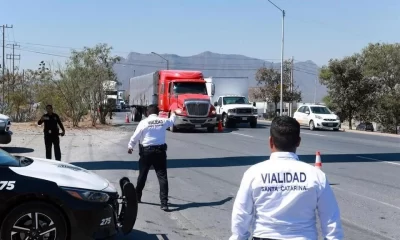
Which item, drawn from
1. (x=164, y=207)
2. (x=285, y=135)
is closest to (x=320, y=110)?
(x=164, y=207)

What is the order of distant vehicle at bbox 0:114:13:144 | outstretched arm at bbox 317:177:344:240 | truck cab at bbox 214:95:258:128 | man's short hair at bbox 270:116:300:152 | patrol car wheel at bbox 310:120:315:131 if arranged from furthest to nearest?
patrol car wheel at bbox 310:120:315:131
truck cab at bbox 214:95:258:128
distant vehicle at bbox 0:114:13:144
man's short hair at bbox 270:116:300:152
outstretched arm at bbox 317:177:344:240

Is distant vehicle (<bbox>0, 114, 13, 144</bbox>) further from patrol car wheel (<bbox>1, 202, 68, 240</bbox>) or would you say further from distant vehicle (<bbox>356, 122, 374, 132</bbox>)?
distant vehicle (<bbox>356, 122, 374, 132</bbox>)

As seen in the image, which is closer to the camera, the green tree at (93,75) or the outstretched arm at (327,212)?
the outstretched arm at (327,212)

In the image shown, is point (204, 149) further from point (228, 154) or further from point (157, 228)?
point (157, 228)

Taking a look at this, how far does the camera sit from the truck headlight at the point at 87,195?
19.3ft

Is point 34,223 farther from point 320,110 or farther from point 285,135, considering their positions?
point 320,110

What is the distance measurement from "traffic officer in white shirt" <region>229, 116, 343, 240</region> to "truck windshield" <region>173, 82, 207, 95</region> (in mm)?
26631

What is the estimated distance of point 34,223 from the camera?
226 inches

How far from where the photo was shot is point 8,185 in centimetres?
576

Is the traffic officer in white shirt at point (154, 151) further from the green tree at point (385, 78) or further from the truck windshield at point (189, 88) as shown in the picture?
the green tree at point (385, 78)

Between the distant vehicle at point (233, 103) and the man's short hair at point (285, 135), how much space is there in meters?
29.6

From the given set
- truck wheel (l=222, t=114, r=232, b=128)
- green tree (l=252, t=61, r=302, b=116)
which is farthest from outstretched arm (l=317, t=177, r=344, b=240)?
green tree (l=252, t=61, r=302, b=116)

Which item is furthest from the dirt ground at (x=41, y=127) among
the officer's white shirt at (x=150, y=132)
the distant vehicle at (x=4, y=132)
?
the officer's white shirt at (x=150, y=132)

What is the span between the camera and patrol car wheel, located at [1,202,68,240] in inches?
224
